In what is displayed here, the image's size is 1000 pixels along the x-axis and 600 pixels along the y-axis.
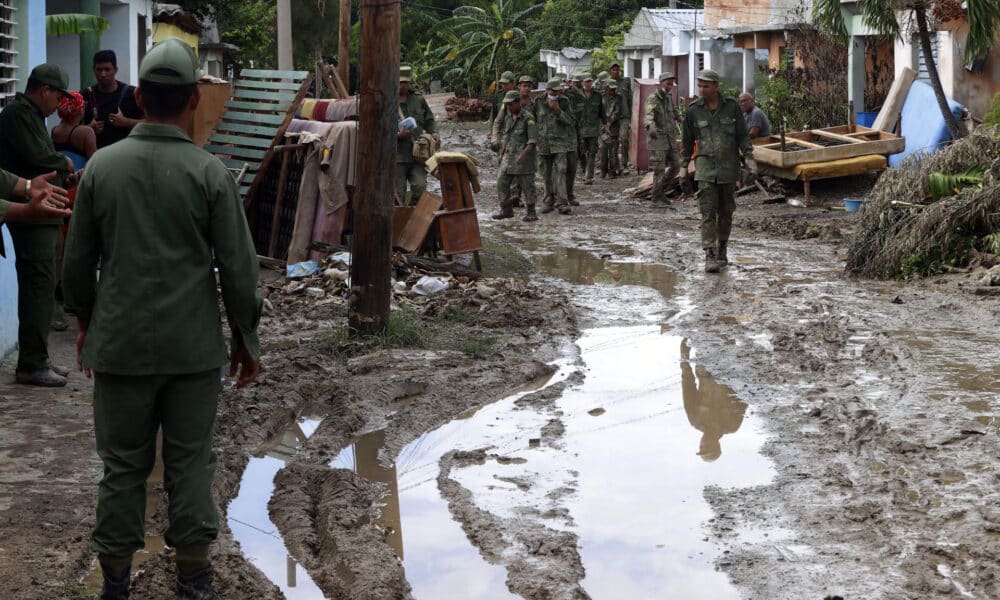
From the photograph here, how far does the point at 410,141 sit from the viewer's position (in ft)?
41.7

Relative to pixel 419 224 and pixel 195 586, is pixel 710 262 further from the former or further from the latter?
pixel 195 586

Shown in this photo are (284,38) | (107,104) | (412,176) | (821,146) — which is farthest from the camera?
(284,38)

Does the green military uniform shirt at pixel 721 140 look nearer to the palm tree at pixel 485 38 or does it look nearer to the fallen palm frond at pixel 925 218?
the fallen palm frond at pixel 925 218

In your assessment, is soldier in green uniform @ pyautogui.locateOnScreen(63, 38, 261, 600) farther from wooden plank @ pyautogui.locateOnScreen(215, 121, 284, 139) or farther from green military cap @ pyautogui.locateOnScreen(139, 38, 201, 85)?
wooden plank @ pyautogui.locateOnScreen(215, 121, 284, 139)

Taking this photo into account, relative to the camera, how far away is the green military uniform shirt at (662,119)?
18.7 m

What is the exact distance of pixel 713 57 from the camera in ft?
103

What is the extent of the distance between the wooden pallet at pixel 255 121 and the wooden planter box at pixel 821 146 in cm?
750

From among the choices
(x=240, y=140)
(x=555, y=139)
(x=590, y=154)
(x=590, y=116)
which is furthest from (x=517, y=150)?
(x=590, y=154)

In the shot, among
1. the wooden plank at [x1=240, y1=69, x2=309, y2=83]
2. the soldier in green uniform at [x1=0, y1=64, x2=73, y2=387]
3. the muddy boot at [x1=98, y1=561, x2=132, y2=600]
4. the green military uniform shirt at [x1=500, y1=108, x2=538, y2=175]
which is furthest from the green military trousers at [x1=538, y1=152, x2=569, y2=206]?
the muddy boot at [x1=98, y1=561, x2=132, y2=600]

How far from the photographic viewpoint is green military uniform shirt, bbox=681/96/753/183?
38.1 ft

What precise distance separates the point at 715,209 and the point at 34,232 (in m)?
6.90

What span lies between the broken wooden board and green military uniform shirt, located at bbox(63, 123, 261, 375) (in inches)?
295

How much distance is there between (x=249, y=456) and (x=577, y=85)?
1705 cm

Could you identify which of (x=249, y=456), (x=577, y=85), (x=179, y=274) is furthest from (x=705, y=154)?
(x=577, y=85)
